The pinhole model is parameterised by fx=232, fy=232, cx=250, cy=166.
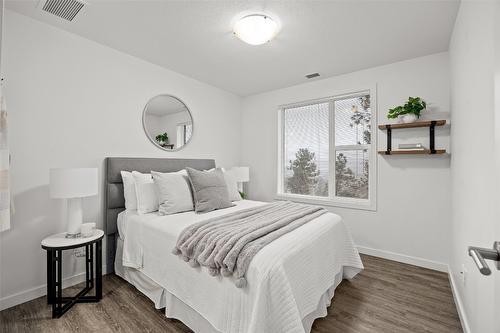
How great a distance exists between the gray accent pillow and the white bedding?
0.35ft

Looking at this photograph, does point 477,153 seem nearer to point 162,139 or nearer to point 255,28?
point 255,28

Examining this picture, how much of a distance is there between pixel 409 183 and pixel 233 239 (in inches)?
98.0

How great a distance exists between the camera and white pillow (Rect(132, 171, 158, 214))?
239 cm

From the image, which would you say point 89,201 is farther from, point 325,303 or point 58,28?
point 325,303

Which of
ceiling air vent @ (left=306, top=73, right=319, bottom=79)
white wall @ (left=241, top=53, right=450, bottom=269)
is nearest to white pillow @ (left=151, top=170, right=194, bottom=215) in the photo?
white wall @ (left=241, top=53, right=450, bottom=269)

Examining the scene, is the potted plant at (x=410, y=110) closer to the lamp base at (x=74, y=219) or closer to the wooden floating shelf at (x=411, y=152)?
the wooden floating shelf at (x=411, y=152)

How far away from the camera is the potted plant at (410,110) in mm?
2668

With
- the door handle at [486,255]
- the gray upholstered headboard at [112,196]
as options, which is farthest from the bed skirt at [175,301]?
the door handle at [486,255]

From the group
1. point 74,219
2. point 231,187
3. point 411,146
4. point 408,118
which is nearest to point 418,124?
point 408,118

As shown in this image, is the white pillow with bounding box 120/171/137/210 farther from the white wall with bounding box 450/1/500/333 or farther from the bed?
the white wall with bounding box 450/1/500/333

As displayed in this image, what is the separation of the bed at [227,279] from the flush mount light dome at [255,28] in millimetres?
1747

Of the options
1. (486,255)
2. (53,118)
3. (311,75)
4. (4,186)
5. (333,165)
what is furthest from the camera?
(333,165)

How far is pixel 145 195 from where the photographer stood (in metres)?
2.43

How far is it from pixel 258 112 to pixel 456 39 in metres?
2.81
